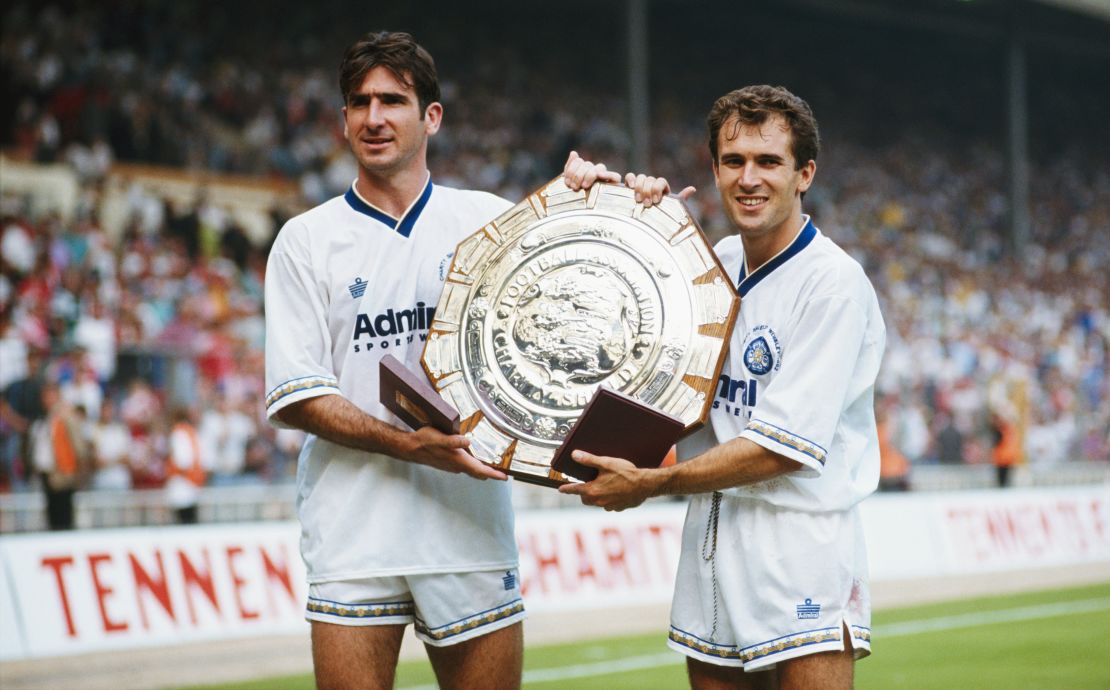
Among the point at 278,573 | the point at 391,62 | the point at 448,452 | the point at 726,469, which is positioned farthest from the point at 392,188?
the point at 278,573

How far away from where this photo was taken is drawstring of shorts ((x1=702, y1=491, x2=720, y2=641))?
4.04m

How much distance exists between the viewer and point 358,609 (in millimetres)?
4234

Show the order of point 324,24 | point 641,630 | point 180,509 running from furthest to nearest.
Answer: point 324,24 → point 180,509 → point 641,630

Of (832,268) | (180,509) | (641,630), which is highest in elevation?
(832,268)

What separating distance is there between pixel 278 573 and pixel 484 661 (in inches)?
249

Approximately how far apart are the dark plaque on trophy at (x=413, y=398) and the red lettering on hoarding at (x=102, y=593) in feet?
19.7

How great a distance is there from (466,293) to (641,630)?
714 cm

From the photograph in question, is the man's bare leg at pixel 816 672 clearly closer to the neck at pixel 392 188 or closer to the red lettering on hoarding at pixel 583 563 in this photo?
the neck at pixel 392 188

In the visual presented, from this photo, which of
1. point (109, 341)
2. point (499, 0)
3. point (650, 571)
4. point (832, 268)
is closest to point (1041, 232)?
point (499, 0)

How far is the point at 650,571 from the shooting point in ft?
40.7

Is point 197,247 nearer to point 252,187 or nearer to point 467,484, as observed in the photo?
point 252,187

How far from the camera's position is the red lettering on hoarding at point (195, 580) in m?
9.83

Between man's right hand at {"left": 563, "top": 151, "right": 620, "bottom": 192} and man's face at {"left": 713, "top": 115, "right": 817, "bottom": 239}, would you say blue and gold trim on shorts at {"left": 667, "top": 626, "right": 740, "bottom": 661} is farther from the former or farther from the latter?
man's right hand at {"left": 563, "top": 151, "right": 620, "bottom": 192}

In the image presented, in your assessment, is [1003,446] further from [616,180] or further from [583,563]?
[616,180]
